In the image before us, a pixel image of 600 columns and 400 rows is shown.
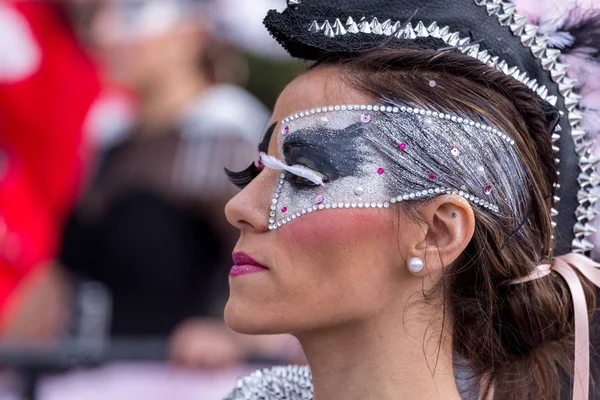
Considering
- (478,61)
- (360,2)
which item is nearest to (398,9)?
(360,2)

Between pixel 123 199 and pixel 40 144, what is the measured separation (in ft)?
3.31

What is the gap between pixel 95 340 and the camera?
3.93 metres

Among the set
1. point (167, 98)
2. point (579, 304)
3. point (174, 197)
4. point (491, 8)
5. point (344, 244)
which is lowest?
point (579, 304)

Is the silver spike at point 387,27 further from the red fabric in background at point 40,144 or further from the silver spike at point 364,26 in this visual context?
the red fabric in background at point 40,144

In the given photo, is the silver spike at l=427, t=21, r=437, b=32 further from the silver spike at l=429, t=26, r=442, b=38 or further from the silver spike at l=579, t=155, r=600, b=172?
the silver spike at l=579, t=155, r=600, b=172

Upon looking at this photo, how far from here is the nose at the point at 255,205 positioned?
2.04m

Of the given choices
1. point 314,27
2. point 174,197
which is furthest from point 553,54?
point 174,197

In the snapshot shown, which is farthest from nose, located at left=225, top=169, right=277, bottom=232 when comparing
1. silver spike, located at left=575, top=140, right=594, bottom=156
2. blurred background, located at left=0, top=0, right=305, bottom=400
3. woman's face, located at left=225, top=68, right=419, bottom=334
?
blurred background, located at left=0, top=0, right=305, bottom=400

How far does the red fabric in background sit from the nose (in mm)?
2667

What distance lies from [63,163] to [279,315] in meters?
3.02

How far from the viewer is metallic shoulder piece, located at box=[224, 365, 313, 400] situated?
2.34 meters

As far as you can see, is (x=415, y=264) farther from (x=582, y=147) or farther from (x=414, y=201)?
(x=582, y=147)

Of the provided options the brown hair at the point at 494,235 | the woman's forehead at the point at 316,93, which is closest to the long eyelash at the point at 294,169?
the woman's forehead at the point at 316,93

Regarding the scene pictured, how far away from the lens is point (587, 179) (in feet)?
7.24
